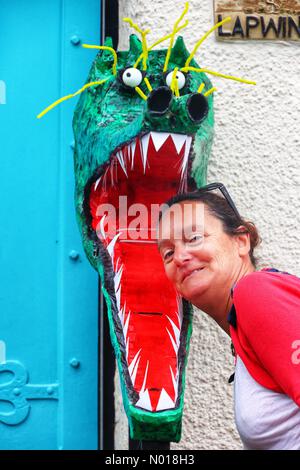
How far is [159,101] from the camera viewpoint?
159 cm

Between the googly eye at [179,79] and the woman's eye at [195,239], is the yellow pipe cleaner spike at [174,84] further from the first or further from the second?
the woman's eye at [195,239]

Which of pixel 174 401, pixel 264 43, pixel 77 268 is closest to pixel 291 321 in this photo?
pixel 174 401

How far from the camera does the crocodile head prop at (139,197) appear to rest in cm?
165

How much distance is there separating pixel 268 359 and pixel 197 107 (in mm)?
648

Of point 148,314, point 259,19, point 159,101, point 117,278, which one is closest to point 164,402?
point 148,314

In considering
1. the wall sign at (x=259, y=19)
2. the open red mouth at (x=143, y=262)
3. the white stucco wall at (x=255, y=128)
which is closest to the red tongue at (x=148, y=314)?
the open red mouth at (x=143, y=262)

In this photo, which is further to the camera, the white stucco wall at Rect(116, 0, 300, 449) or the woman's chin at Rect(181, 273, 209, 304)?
the white stucco wall at Rect(116, 0, 300, 449)

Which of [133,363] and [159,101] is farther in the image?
[133,363]

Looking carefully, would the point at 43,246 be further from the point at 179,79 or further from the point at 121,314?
the point at 179,79

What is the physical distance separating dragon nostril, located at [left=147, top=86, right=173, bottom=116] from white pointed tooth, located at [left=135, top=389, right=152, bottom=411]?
634 mm

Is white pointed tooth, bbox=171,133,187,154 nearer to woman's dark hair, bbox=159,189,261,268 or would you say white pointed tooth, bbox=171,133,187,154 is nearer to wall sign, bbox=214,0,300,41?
woman's dark hair, bbox=159,189,261,268

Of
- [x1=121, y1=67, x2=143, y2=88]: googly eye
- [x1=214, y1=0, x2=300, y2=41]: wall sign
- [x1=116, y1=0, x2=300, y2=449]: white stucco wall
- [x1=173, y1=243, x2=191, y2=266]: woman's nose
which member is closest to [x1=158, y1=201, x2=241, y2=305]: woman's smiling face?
[x1=173, y1=243, x2=191, y2=266]: woman's nose

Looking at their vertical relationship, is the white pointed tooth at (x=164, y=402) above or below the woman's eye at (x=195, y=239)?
below

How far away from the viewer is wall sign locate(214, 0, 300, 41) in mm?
2279
